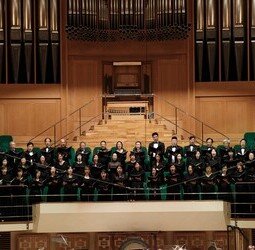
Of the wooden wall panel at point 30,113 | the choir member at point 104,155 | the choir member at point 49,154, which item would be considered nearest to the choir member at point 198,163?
the choir member at point 104,155

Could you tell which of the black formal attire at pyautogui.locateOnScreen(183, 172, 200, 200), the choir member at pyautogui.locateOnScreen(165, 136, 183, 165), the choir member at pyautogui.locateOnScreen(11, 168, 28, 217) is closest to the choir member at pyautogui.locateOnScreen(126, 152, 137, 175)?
the choir member at pyautogui.locateOnScreen(165, 136, 183, 165)

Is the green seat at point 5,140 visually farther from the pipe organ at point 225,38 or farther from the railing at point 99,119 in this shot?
the pipe organ at point 225,38

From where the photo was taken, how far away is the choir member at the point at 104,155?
10023 millimetres

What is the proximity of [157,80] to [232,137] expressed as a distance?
1.35 m

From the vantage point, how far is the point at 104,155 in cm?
1016

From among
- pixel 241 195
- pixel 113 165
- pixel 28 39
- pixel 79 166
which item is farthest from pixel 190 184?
pixel 28 39

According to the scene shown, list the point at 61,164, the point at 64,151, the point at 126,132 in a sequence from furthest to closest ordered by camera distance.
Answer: the point at 126,132 → the point at 64,151 → the point at 61,164

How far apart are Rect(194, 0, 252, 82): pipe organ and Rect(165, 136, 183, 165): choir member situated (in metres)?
1.96

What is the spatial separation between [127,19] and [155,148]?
2441 mm

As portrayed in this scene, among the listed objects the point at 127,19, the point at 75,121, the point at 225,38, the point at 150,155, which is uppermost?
the point at 127,19

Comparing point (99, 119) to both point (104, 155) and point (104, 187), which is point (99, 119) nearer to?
point (104, 155)

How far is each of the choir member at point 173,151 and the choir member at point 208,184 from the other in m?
0.46

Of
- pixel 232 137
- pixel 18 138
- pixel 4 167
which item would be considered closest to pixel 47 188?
pixel 4 167

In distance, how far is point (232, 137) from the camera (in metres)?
12.0
